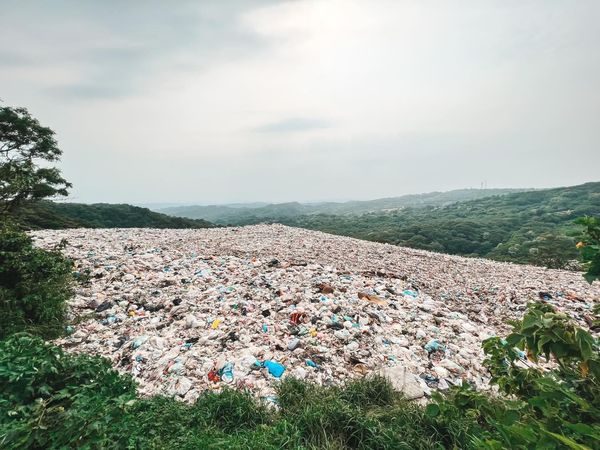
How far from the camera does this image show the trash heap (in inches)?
169

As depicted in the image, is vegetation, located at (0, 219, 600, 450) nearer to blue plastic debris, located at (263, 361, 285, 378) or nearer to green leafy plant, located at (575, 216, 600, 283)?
green leafy plant, located at (575, 216, 600, 283)

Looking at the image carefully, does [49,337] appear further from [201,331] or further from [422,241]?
[422,241]

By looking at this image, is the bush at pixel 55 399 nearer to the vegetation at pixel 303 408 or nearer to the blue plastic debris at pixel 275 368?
the vegetation at pixel 303 408

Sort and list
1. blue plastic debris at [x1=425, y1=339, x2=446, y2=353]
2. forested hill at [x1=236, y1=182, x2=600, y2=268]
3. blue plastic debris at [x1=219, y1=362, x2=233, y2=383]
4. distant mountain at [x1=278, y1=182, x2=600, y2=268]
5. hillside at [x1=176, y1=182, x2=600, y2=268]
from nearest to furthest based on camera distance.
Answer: blue plastic debris at [x1=219, y1=362, x2=233, y2=383] < blue plastic debris at [x1=425, y1=339, x2=446, y2=353] < hillside at [x1=176, y1=182, x2=600, y2=268] < distant mountain at [x1=278, y1=182, x2=600, y2=268] < forested hill at [x1=236, y1=182, x2=600, y2=268]

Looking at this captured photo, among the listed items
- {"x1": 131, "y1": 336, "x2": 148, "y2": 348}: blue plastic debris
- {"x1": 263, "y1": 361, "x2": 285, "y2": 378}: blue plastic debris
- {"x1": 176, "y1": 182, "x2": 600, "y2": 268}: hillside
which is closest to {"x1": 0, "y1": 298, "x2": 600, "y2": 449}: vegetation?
{"x1": 263, "y1": 361, "x2": 285, "y2": 378}: blue plastic debris

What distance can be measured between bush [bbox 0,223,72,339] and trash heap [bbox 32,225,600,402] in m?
0.41

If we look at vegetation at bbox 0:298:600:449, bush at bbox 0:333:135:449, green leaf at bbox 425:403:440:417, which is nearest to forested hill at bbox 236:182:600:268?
vegetation at bbox 0:298:600:449

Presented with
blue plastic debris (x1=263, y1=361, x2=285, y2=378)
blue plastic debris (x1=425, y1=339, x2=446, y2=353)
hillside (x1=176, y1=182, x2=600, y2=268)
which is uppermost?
blue plastic debris (x1=263, y1=361, x2=285, y2=378)

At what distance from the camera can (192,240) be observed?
1269 centimetres

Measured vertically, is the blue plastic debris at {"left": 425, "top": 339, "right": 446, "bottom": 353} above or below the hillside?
above

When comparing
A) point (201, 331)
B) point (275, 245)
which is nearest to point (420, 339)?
point (201, 331)

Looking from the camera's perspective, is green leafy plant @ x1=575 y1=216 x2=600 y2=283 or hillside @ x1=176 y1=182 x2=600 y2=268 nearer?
green leafy plant @ x1=575 y1=216 x2=600 y2=283

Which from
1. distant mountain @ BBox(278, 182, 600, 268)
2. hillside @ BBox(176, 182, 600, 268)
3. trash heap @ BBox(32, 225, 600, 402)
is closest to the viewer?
trash heap @ BBox(32, 225, 600, 402)

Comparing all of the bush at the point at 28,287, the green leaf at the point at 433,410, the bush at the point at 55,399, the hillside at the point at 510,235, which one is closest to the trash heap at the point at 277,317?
the bush at the point at 28,287
